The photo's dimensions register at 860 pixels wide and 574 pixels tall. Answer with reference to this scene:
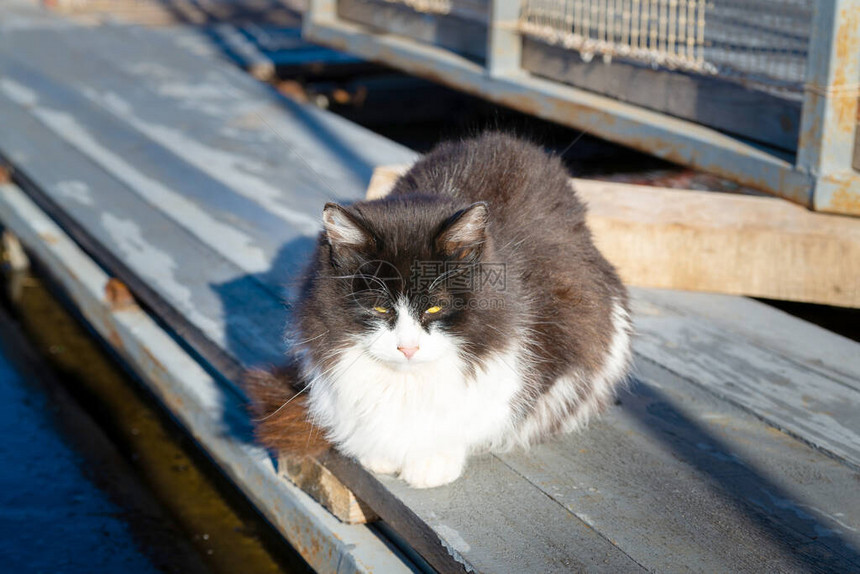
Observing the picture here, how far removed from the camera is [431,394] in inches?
80.6

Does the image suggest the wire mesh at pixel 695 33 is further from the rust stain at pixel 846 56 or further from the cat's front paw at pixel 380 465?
the cat's front paw at pixel 380 465

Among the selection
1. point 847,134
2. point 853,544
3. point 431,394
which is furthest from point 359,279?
point 847,134

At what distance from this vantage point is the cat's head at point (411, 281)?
1.96 meters

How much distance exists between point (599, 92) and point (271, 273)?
6.92 ft

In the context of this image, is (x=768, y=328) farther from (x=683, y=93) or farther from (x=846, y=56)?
(x=683, y=93)

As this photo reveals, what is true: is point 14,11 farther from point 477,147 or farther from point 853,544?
point 853,544

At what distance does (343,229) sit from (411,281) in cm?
18

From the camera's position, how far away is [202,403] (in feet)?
9.67

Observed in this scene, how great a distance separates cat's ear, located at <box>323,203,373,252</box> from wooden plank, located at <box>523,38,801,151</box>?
2.35 metres

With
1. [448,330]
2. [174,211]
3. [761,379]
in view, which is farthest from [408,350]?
[174,211]

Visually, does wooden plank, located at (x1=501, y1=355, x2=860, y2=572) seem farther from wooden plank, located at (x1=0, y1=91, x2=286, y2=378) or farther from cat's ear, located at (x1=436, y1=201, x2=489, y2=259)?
wooden plank, located at (x1=0, y1=91, x2=286, y2=378)

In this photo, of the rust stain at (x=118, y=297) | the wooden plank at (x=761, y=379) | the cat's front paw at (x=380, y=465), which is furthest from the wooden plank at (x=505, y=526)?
the rust stain at (x=118, y=297)

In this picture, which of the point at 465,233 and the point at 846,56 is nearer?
the point at 465,233

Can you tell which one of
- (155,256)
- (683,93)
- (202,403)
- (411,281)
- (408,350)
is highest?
(683,93)
